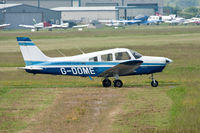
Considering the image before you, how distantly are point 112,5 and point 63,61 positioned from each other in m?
151

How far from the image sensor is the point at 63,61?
2088cm

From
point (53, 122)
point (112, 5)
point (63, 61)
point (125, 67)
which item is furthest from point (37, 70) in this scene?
point (112, 5)

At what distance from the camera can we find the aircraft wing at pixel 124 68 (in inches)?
806

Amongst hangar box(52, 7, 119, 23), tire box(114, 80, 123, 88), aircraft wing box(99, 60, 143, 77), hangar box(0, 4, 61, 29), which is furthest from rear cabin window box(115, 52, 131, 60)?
hangar box(52, 7, 119, 23)

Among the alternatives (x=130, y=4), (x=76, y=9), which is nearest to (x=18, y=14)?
(x=76, y=9)

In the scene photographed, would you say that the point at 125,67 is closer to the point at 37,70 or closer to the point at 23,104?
the point at 37,70

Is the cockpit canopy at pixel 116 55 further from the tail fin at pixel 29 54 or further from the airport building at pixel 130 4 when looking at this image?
the airport building at pixel 130 4

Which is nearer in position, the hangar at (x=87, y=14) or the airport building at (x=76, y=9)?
the airport building at (x=76, y=9)

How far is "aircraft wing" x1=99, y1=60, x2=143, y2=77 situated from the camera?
67.2 feet

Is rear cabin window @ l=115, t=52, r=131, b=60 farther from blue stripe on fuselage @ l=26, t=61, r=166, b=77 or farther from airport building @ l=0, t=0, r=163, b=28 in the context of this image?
airport building @ l=0, t=0, r=163, b=28

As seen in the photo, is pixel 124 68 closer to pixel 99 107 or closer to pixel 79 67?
pixel 79 67

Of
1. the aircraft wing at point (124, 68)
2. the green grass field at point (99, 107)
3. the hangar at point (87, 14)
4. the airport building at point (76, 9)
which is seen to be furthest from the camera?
the hangar at point (87, 14)

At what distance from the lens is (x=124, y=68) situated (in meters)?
20.8

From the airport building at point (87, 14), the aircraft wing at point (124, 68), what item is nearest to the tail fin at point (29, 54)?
the aircraft wing at point (124, 68)
